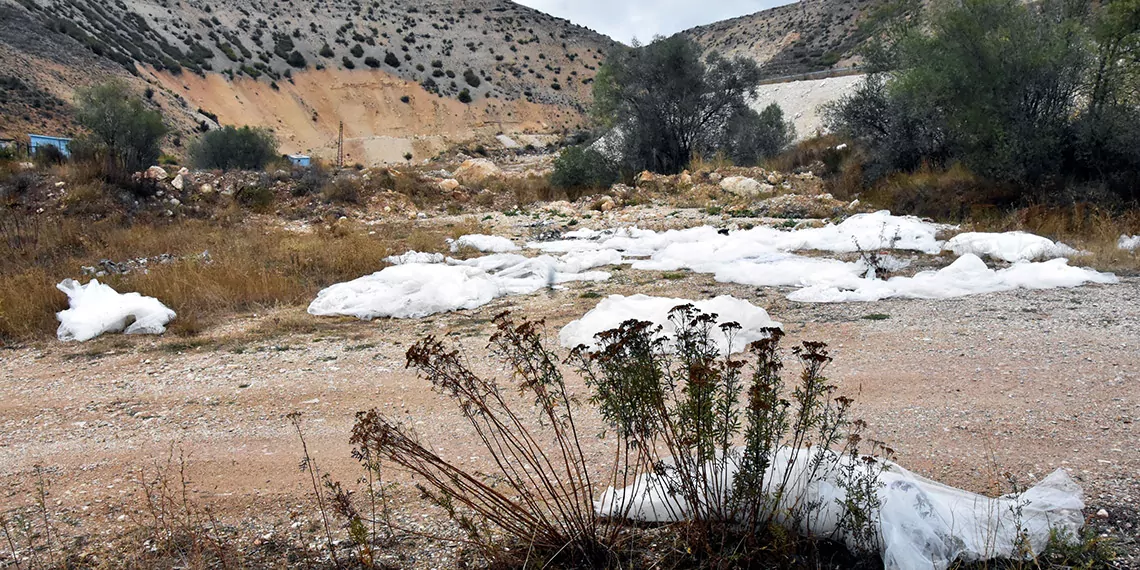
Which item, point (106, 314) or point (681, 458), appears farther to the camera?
point (106, 314)

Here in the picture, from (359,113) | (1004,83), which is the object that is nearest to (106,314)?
(1004,83)

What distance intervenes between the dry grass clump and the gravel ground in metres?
0.62

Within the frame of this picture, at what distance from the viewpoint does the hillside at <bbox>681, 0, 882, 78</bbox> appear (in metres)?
48.2

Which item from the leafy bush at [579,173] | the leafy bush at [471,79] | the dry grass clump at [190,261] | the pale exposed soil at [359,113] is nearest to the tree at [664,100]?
the leafy bush at [579,173]

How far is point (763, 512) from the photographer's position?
2209 mm

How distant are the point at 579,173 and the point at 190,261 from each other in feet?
Result: 36.7

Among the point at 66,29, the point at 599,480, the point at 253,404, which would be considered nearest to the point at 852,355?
the point at 599,480

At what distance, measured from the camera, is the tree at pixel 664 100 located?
1833 cm

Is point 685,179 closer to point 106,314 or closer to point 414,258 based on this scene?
point 414,258

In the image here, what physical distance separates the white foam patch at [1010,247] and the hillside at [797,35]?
3815 cm

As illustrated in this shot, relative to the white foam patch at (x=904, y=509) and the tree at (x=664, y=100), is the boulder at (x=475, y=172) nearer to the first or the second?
the tree at (x=664, y=100)

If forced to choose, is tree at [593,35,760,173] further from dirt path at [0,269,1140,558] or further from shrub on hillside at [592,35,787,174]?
dirt path at [0,269,1140,558]

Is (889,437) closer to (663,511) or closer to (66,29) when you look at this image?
(663,511)

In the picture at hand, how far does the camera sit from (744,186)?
14617mm
